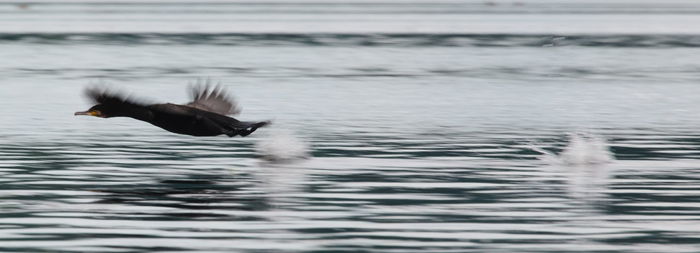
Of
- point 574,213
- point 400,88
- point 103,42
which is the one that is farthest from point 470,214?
point 103,42

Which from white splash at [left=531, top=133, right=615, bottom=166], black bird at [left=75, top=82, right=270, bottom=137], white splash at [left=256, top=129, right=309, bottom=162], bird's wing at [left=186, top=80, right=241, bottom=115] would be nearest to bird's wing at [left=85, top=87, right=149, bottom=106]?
black bird at [left=75, top=82, right=270, bottom=137]

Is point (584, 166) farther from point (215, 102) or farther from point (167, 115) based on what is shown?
point (167, 115)

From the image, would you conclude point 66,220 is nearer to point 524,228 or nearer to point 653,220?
point 524,228

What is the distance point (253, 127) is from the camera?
66.1 feet

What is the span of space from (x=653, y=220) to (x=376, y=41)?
6395 centimetres

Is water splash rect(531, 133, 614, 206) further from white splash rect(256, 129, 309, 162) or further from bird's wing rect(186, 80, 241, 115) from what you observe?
bird's wing rect(186, 80, 241, 115)

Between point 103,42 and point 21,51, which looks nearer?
point 21,51

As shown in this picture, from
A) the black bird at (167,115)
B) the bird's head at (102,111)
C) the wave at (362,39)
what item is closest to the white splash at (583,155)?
the black bird at (167,115)

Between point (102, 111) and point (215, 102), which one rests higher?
point (102, 111)

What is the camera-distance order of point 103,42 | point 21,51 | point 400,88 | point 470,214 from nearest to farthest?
point 470,214
point 400,88
point 21,51
point 103,42

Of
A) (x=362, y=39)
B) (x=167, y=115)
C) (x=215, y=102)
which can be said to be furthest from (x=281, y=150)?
(x=362, y=39)

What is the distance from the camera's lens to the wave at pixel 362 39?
3004 inches

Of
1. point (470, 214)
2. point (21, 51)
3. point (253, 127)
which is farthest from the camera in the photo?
point (21, 51)

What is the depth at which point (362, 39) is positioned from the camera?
83.0 m
